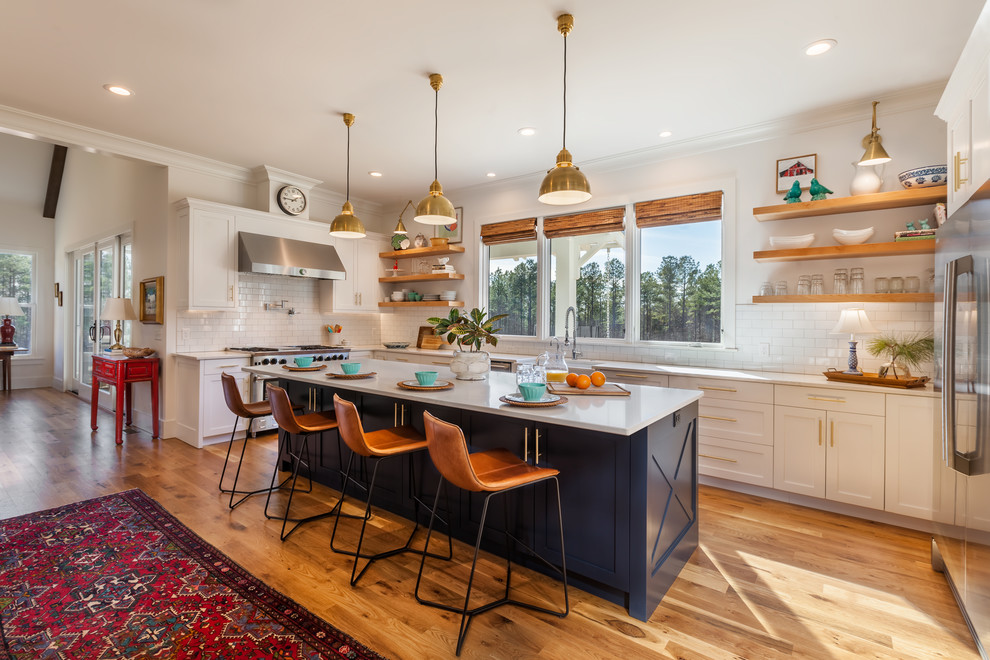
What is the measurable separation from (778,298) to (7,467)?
6370mm

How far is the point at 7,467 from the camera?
4.04 metres

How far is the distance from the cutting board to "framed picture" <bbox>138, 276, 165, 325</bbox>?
444 cm

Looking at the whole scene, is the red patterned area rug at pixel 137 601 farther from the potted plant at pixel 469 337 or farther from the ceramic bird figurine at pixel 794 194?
the ceramic bird figurine at pixel 794 194

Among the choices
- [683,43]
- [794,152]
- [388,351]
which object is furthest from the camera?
[388,351]

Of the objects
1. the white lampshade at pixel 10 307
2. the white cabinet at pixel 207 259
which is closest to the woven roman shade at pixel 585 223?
the white cabinet at pixel 207 259

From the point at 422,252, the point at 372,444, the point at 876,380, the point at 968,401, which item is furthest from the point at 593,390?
the point at 422,252

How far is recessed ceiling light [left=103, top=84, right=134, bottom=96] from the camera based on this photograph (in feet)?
11.5

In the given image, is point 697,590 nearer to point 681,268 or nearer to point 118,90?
point 681,268

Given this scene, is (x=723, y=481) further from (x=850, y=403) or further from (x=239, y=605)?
(x=239, y=605)

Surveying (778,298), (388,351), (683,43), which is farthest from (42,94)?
(778,298)

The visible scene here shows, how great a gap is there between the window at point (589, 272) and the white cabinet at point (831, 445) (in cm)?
181

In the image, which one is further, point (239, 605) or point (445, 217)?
point (445, 217)

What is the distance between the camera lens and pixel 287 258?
550 cm

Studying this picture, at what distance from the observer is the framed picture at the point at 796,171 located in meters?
3.86
